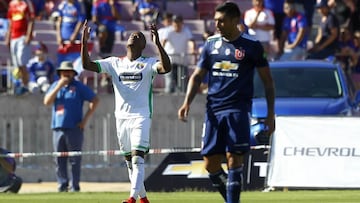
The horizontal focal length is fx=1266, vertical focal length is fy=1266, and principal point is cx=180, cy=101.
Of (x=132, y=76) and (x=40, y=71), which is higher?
(x=132, y=76)

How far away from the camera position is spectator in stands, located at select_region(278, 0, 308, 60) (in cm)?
2552

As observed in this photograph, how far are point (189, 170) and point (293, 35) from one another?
718 cm

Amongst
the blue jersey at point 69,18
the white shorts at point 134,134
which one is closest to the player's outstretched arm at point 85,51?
the white shorts at point 134,134

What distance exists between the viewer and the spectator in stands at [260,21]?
997 inches

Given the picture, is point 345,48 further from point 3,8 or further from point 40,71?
point 3,8

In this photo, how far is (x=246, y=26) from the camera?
81.1 feet

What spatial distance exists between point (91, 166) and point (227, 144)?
12.0 meters

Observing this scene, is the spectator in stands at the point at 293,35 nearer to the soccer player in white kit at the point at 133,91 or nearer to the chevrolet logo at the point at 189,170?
the chevrolet logo at the point at 189,170

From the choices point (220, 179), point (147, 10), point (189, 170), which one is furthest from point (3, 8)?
point (220, 179)

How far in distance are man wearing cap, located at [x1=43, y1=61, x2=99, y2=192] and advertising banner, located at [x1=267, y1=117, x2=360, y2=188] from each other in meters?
3.61

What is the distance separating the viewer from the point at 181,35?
25797mm

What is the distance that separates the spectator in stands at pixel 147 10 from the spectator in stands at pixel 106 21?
0.54 meters

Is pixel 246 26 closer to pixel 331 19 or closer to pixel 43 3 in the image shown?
pixel 331 19

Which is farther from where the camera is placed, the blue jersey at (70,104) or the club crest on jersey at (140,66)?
the blue jersey at (70,104)
